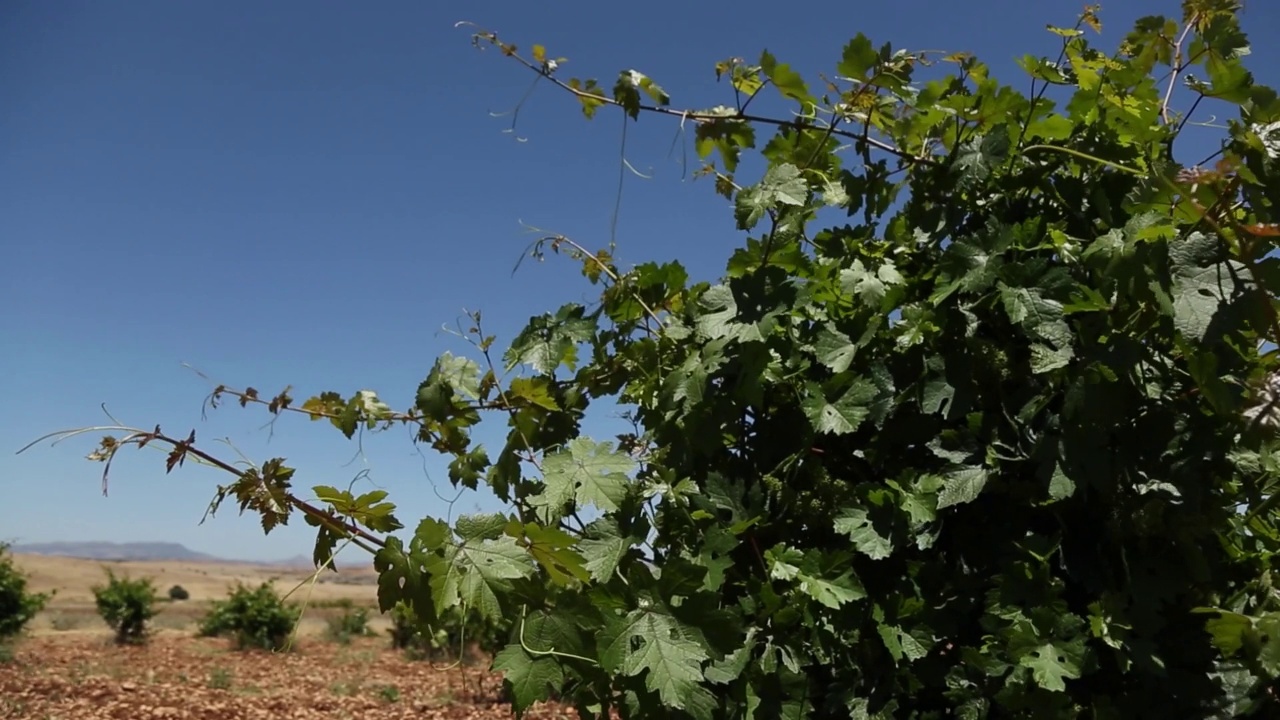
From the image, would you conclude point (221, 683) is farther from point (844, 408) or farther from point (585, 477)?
point (844, 408)

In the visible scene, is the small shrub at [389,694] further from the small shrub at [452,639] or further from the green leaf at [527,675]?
the green leaf at [527,675]

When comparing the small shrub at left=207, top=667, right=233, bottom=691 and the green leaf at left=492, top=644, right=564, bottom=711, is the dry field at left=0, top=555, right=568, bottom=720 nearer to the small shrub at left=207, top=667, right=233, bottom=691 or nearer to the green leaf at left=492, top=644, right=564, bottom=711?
the small shrub at left=207, top=667, right=233, bottom=691

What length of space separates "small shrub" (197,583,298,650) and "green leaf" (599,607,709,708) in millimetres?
13185

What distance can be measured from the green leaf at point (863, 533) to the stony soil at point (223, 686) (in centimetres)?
496

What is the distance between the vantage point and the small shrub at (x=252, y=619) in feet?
43.7

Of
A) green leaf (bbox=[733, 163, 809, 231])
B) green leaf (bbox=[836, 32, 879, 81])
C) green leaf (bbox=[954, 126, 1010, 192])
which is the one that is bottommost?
green leaf (bbox=[733, 163, 809, 231])

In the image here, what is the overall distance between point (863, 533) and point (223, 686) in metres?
8.51

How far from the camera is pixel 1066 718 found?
49.1 inches

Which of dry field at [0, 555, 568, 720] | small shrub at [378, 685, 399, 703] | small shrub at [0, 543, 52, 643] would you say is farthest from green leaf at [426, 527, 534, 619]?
small shrub at [0, 543, 52, 643]

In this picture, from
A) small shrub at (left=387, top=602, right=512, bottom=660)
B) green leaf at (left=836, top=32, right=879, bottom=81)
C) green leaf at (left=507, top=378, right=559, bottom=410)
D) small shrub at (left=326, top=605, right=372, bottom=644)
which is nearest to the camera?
green leaf at (left=836, top=32, right=879, bottom=81)

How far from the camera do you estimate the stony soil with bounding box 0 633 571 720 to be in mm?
6678

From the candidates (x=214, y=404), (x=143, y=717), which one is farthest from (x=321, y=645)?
(x=214, y=404)

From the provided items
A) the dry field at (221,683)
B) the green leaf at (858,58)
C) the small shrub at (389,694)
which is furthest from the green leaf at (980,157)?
the small shrub at (389,694)

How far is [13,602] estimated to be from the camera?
11.4m
